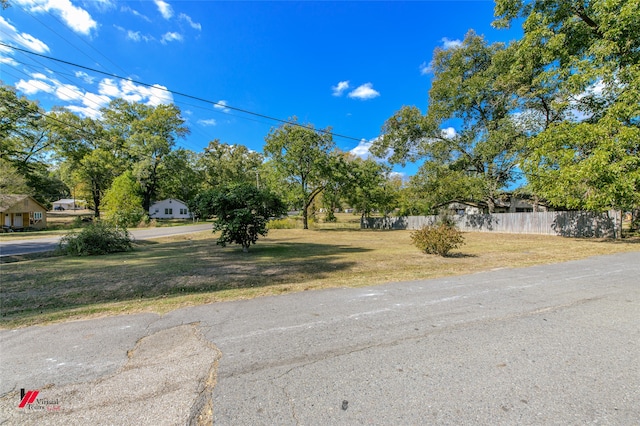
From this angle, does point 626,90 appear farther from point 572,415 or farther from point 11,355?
point 11,355

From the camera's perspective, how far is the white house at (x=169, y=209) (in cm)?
5019

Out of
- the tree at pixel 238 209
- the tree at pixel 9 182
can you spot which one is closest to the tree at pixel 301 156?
the tree at pixel 238 209

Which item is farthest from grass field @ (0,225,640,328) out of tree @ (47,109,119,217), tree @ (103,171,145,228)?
tree @ (47,109,119,217)

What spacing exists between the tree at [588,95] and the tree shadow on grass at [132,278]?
11.7 m

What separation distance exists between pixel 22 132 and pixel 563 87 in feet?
164

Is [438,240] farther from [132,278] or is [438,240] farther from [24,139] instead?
[24,139]

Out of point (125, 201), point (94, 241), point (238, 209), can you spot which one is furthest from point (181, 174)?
point (238, 209)

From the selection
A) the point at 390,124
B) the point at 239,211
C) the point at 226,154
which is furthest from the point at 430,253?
the point at 226,154

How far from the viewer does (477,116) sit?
24281mm

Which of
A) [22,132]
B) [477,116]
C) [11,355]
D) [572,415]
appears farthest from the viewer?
[22,132]

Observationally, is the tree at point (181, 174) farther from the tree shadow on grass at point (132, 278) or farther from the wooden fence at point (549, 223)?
the wooden fence at point (549, 223)

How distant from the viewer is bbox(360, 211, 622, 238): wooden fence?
16172mm

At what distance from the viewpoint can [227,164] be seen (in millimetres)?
49938

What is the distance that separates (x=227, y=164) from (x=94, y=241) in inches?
1613
